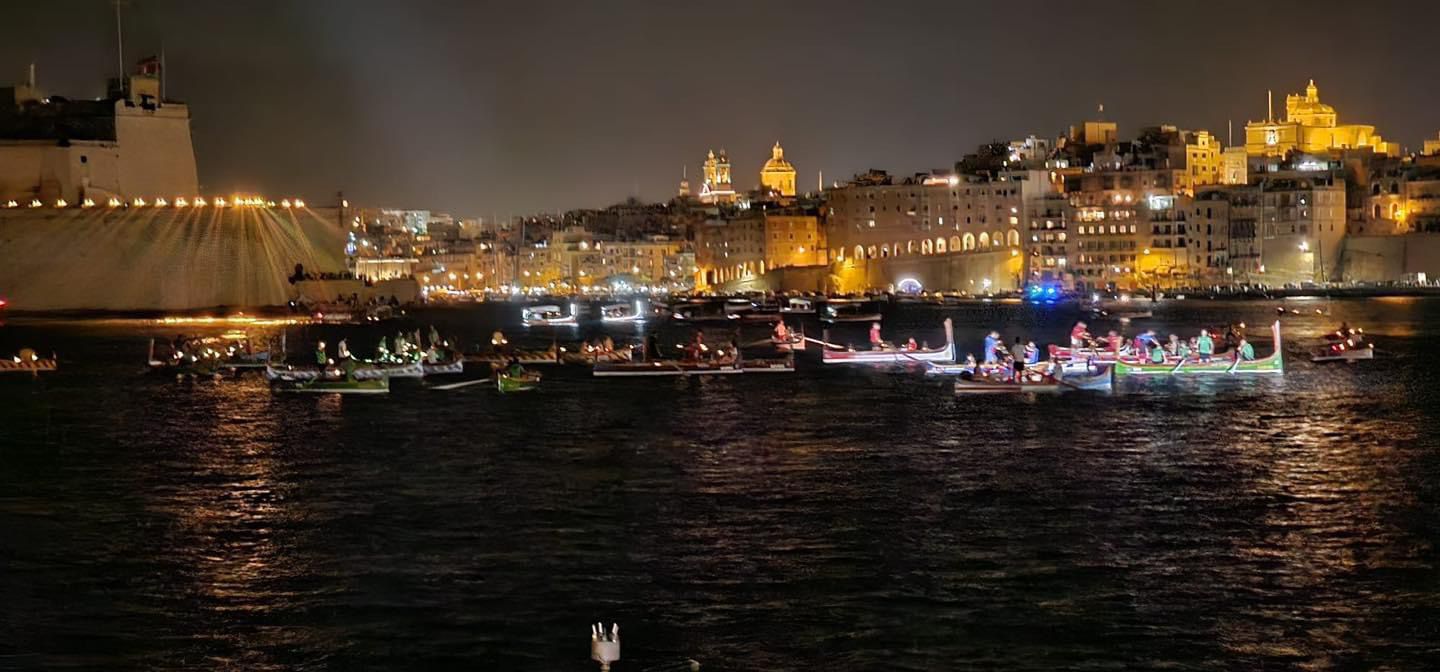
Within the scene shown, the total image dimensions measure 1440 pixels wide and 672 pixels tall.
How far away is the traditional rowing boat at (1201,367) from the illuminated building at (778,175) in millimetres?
136243

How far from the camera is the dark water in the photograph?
10.7 m

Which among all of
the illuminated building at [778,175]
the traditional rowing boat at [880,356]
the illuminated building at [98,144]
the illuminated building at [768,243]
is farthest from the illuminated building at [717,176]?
the traditional rowing boat at [880,356]

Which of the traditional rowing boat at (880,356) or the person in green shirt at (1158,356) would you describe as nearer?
the person in green shirt at (1158,356)

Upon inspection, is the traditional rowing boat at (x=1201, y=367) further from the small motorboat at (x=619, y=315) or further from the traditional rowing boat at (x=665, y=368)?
the small motorboat at (x=619, y=315)

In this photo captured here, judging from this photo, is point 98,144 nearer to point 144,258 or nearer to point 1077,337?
point 144,258

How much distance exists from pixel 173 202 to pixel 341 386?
45821mm

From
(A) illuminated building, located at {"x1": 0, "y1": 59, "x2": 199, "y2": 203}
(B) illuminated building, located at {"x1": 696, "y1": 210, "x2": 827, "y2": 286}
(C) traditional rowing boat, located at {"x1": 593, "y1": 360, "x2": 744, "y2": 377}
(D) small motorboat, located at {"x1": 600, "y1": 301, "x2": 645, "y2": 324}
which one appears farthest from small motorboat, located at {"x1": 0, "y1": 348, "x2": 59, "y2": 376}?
(B) illuminated building, located at {"x1": 696, "y1": 210, "x2": 827, "y2": 286}

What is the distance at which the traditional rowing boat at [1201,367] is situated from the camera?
101 feet

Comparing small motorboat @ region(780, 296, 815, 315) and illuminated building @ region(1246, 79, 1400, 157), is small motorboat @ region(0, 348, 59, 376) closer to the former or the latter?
small motorboat @ region(780, 296, 815, 315)

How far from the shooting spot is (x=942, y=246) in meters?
97.2

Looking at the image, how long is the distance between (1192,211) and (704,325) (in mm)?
33682

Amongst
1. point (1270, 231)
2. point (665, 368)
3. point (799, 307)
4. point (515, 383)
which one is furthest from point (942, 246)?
point (515, 383)

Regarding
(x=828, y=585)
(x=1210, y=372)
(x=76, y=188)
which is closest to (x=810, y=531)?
(x=828, y=585)

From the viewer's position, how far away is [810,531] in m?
14.3
